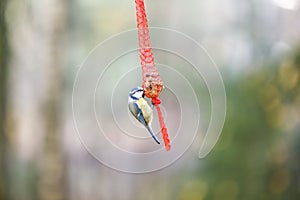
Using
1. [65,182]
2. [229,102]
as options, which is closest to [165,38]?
[229,102]

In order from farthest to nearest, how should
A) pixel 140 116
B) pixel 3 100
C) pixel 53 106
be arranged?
1. pixel 3 100
2. pixel 53 106
3. pixel 140 116

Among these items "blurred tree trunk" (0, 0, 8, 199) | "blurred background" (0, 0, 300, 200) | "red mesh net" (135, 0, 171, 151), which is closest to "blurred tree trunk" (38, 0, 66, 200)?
"blurred background" (0, 0, 300, 200)

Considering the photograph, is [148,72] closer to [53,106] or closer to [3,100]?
[53,106]

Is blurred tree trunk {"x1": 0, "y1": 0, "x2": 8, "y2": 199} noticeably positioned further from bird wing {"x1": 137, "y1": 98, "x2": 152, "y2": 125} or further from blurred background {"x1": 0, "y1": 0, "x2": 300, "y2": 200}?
bird wing {"x1": 137, "y1": 98, "x2": 152, "y2": 125}

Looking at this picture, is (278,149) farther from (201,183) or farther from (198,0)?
(198,0)

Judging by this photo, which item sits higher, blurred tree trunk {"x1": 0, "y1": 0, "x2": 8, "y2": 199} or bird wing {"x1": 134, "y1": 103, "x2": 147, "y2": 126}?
blurred tree trunk {"x1": 0, "y1": 0, "x2": 8, "y2": 199}

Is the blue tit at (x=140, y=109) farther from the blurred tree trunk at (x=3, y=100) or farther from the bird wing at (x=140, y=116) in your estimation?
the blurred tree trunk at (x=3, y=100)

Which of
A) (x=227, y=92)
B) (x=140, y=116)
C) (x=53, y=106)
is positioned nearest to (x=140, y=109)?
(x=140, y=116)
